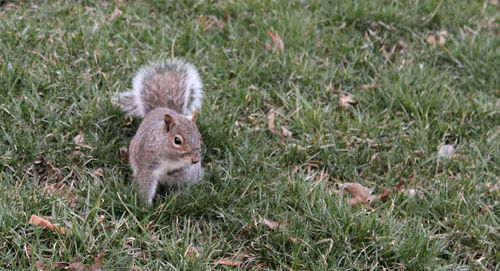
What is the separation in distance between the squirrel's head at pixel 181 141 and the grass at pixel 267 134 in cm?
24

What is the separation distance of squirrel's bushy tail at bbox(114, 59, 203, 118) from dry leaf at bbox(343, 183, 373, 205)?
1058 millimetres

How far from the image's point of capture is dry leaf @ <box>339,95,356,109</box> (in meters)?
4.00

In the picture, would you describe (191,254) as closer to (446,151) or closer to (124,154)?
(124,154)

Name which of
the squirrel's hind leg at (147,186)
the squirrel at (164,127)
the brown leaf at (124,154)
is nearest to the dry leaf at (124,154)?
the brown leaf at (124,154)

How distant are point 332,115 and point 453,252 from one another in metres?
1.23

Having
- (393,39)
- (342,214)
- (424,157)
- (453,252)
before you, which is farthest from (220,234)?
(393,39)

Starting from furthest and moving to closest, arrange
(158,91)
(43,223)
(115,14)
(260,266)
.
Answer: (115,14) < (158,91) < (260,266) < (43,223)

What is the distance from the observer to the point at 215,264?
2766mm

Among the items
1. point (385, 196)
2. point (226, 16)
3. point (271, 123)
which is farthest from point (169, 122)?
point (226, 16)

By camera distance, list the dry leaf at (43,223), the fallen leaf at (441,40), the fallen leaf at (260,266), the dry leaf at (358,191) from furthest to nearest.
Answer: the fallen leaf at (441,40)
the dry leaf at (358,191)
the fallen leaf at (260,266)
the dry leaf at (43,223)

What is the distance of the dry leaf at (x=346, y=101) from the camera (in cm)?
400

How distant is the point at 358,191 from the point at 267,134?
2.29 feet

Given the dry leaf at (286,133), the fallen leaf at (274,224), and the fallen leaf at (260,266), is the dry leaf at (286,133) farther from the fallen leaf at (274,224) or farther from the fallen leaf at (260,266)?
the fallen leaf at (260,266)

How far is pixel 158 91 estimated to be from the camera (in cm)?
349
